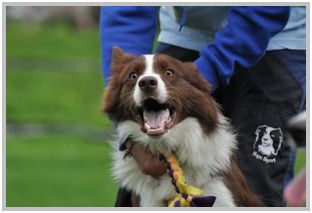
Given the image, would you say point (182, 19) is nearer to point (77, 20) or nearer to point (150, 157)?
point (150, 157)

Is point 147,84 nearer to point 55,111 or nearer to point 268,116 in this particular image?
point 268,116

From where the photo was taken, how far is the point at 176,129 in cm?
370

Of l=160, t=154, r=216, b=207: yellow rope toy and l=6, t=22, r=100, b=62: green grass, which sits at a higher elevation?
l=6, t=22, r=100, b=62: green grass

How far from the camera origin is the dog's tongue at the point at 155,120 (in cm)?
347

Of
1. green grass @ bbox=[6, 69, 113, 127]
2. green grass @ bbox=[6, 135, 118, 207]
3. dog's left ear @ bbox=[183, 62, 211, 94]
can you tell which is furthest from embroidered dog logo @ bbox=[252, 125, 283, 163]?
green grass @ bbox=[6, 69, 113, 127]

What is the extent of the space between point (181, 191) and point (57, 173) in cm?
549

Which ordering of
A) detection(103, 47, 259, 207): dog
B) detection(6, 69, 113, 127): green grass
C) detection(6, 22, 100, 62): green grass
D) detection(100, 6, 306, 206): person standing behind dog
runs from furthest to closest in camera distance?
detection(6, 69, 113, 127): green grass → detection(6, 22, 100, 62): green grass → detection(100, 6, 306, 206): person standing behind dog → detection(103, 47, 259, 207): dog

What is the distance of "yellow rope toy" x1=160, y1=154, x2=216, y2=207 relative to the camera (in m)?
3.58

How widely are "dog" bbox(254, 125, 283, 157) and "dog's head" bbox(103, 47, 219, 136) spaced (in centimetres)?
30

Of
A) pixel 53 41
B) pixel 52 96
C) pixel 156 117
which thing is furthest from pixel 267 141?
pixel 52 96

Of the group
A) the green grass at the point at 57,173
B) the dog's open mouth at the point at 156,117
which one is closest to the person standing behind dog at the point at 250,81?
the dog's open mouth at the point at 156,117

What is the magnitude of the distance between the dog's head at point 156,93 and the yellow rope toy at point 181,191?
0.25m

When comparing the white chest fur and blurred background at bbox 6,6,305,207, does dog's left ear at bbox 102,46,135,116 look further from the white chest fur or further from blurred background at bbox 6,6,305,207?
blurred background at bbox 6,6,305,207

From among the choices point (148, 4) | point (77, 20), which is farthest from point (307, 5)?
point (77, 20)
